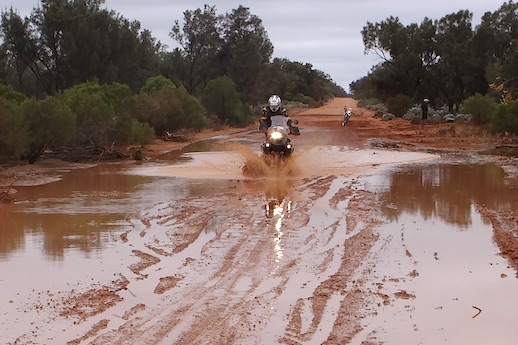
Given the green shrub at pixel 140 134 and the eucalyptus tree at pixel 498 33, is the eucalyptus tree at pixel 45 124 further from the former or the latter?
the eucalyptus tree at pixel 498 33

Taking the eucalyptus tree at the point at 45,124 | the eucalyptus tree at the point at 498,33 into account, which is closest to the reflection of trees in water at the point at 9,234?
the eucalyptus tree at the point at 45,124

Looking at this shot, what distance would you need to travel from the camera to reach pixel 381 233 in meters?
12.4

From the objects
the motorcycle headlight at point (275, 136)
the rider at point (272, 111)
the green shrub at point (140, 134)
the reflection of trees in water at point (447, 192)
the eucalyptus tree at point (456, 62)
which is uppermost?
the eucalyptus tree at point (456, 62)

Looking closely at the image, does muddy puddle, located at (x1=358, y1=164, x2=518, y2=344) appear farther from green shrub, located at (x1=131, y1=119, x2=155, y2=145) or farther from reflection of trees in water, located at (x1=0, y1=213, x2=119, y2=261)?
green shrub, located at (x1=131, y1=119, x2=155, y2=145)

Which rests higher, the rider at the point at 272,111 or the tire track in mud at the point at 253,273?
the rider at the point at 272,111

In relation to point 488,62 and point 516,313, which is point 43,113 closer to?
point 516,313

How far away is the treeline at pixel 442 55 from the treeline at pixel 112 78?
11.9m

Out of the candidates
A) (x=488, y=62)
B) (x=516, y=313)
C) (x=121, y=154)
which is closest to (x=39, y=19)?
(x=121, y=154)

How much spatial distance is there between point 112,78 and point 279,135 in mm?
33052

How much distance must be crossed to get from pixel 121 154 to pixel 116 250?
57.6 ft

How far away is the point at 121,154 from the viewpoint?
28344 mm

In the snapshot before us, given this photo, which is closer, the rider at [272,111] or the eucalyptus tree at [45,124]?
the rider at [272,111]

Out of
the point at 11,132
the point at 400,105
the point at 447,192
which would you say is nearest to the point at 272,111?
the point at 447,192

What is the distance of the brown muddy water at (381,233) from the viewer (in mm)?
7734
